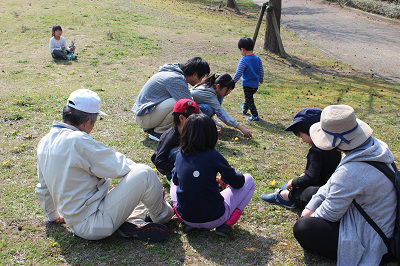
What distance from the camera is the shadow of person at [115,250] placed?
365cm

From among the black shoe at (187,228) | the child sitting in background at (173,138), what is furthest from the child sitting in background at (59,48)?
the black shoe at (187,228)

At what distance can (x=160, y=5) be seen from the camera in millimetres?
23156

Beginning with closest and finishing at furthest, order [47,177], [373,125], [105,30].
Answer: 1. [47,177]
2. [373,125]
3. [105,30]

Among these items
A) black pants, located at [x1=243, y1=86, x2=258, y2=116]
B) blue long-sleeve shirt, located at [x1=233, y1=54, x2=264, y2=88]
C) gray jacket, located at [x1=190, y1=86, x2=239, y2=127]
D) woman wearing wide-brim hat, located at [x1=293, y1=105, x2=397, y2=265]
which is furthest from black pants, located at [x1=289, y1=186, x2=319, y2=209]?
blue long-sleeve shirt, located at [x1=233, y1=54, x2=264, y2=88]

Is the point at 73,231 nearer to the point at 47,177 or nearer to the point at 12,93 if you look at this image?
the point at 47,177

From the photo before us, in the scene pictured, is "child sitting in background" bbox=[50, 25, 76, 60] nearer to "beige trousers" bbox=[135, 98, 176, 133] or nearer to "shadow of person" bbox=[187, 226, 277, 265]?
"beige trousers" bbox=[135, 98, 176, 133]

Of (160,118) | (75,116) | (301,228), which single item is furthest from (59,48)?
(301,228)

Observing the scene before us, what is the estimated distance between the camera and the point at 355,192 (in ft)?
10.8

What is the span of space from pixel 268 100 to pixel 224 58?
3970 mm

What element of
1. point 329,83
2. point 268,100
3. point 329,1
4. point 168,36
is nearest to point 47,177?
point 268,100

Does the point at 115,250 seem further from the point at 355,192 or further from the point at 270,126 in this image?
the point at 270,126

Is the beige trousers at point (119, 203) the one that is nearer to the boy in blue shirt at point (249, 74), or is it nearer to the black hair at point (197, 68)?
the black hair at point (197, 68)

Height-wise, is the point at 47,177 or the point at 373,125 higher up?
the point at 47,177

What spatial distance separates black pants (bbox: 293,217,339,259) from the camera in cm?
354
